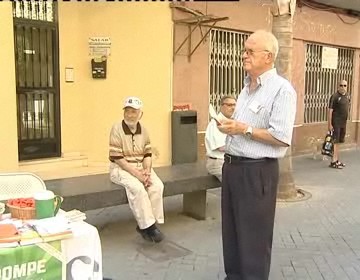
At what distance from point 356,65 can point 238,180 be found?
958 centimetres

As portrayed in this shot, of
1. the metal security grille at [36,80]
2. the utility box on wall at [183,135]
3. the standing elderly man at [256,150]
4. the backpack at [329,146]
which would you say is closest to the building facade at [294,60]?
the utility box on wall at [183,135]

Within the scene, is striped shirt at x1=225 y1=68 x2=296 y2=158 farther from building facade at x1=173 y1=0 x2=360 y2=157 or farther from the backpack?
the backpack

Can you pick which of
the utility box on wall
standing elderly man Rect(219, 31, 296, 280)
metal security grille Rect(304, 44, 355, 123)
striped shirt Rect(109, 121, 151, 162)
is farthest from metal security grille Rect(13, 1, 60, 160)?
metal security grille Rect(304, 44, 355, 123)

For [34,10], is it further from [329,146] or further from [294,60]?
[329,146]

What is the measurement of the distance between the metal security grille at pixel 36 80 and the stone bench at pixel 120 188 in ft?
7.56

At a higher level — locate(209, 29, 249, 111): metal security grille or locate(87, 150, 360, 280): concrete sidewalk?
locate(209, 29, 249, 111): metal security grille

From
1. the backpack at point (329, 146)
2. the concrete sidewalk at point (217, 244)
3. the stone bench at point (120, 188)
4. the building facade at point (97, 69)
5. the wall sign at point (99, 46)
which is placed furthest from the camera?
the backpack at point (329, 146)

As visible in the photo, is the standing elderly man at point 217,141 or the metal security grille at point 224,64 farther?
the metal security grille at point 224,64

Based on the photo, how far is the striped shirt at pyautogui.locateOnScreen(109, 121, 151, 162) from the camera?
4.60 meters

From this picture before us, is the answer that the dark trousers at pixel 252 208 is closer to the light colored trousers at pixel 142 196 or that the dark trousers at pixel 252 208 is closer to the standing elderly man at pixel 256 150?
the standing elderly man at pixel 256 150

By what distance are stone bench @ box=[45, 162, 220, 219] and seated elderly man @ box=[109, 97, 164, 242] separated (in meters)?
0.13

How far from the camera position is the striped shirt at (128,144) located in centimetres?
460

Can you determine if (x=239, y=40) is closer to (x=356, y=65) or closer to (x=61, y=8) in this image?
(x=61, y=8)

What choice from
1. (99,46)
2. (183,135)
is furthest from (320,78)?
(99,46)
